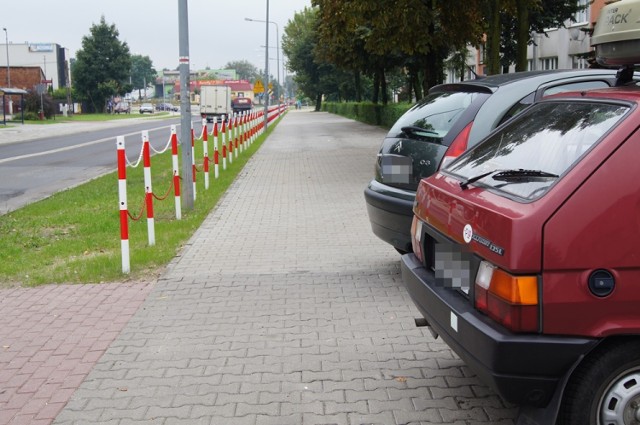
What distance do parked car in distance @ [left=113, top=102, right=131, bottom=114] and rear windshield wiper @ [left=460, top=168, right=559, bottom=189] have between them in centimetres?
9852

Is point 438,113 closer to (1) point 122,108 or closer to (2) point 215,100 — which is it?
(2) point 215,100

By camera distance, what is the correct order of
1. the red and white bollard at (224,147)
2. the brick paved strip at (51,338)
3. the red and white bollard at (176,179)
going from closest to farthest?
the brick paved strip at (51,338) < the red and white bollard at (176,179) < the red and white bollard at (224,147)

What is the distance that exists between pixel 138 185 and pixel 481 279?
42.7ft

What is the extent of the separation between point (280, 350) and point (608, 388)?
2505mm

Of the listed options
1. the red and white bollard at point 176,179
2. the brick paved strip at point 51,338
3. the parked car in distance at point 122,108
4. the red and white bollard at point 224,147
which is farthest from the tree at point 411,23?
the parked car in distance at point 122,108

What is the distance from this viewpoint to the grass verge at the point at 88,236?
24.8ft

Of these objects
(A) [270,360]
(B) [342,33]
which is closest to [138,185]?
(B) [342,33]

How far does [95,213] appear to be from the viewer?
11.7 metres

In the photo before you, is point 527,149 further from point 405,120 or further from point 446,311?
point 405,120

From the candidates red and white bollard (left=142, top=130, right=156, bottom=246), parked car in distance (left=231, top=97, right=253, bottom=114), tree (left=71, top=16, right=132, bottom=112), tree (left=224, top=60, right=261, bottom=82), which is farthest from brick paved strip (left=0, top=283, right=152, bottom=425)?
tree (left=224, top=60, right=261, bottom=82)

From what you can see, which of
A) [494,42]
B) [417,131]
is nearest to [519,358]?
[417,131]

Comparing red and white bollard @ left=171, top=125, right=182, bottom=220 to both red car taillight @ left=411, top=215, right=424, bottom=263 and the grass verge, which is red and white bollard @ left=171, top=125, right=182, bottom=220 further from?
red car taillight @ left=411, top=215, right=424, bottom=263

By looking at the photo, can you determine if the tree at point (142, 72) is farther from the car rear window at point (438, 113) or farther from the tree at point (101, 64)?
the car rear window at point (438, 113)

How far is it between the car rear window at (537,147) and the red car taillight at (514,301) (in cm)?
37
